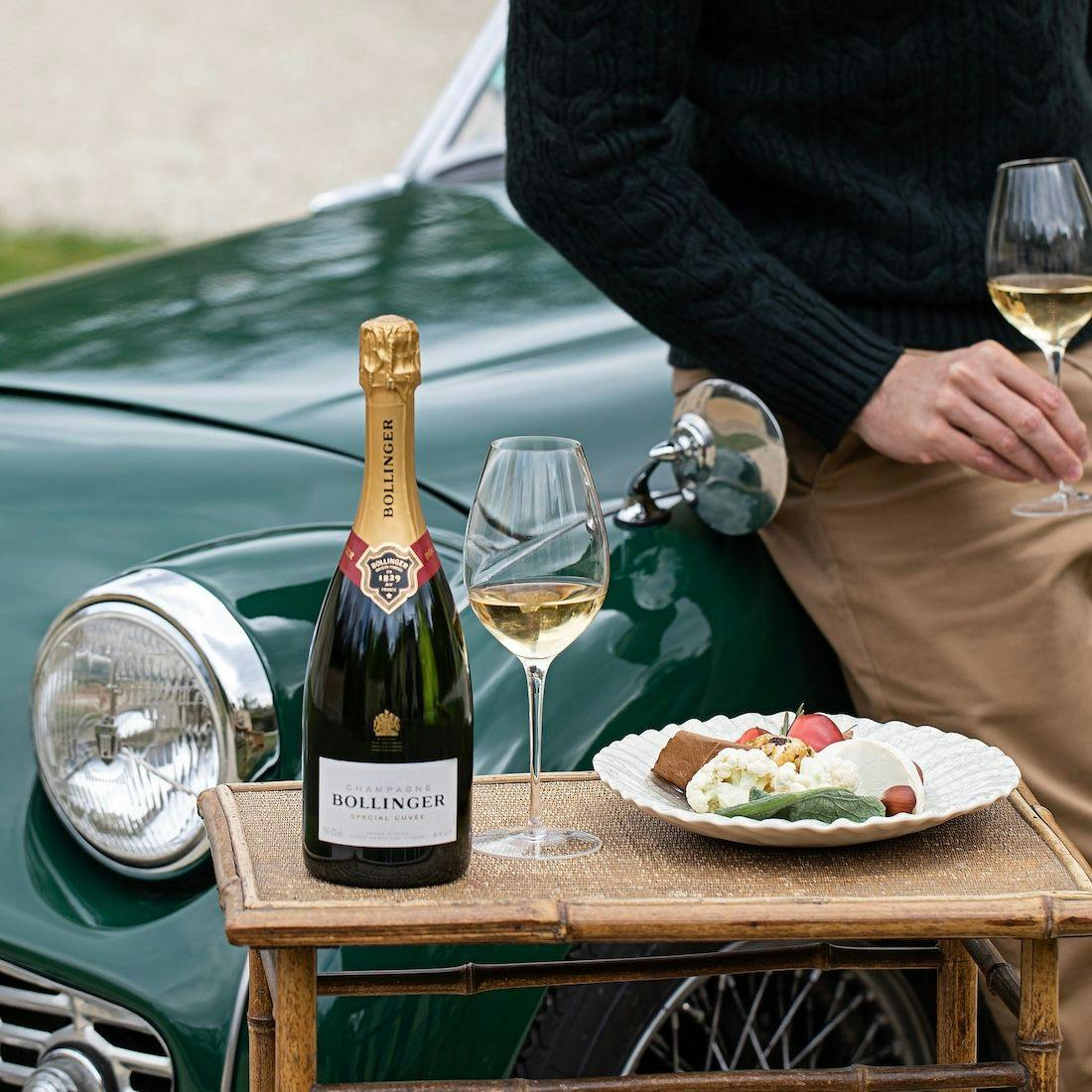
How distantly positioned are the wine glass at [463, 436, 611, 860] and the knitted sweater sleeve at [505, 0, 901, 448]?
0.51m

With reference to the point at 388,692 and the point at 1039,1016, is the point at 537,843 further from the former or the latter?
the point at 1039,1016

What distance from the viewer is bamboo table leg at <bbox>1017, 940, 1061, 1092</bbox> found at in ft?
3.99

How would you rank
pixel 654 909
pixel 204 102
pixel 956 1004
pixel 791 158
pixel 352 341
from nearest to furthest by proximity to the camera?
pixel 654 909 < pixel 956 1004 < pixel 791 158 < pixel 352 341 < pixel 204 102

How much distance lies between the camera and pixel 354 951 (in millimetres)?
1478

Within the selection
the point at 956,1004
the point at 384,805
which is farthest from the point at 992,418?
the point at 384,805

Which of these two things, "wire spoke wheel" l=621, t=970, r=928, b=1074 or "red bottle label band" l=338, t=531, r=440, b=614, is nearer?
"red bottle label band" l=338, t=531, r=440, b=614

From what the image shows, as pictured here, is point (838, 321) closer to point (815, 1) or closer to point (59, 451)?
point (815, 1)

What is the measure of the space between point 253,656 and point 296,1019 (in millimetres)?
475

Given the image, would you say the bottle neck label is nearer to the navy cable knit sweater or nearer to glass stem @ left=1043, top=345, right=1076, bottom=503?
the navy cable knit sweater

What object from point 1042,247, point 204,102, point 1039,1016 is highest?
point 1042,247

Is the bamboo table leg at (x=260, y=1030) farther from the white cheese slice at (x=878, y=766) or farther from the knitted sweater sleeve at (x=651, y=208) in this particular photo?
the knitted sweater sleeve at (x=651, y=208)

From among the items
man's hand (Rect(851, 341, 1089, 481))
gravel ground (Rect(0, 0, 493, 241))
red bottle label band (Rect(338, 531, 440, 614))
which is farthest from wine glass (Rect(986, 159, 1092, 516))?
gravel ground (Rect(0, 0, 493, 241))

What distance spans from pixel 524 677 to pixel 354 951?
0.94 ft

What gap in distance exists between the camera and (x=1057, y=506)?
5.74 feet
